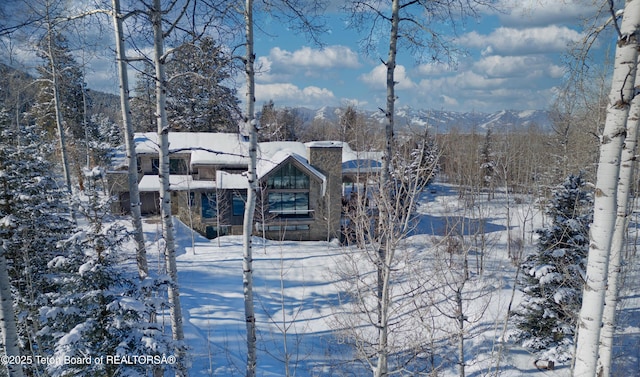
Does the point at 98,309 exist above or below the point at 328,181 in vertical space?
below

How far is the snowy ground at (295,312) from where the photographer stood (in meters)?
10.5

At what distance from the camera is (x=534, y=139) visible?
53.9m

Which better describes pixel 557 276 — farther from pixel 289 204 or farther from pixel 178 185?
pixel 178 185

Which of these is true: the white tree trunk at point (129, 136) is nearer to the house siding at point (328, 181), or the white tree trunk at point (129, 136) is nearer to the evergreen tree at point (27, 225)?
the evergreen tree at point (27, 225)

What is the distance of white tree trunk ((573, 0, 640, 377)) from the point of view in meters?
3.50

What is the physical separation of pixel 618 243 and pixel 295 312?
1101 centimetres

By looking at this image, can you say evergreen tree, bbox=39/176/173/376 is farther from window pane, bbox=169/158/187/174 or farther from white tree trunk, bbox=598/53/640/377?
window pane, bbox=169/158/187/174

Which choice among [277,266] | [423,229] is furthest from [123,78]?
[423,229]

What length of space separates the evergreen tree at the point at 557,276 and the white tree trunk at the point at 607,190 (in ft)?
19.8

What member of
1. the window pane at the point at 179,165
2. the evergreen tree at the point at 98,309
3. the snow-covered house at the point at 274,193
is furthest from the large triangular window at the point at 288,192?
the evergreen tree at the point at 98,309

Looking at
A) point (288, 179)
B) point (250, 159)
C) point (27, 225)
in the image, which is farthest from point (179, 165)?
point (250, 159)

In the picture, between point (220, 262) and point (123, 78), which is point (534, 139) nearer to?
point (220, 262)

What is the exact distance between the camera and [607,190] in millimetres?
3748

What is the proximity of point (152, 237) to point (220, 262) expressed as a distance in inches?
183
